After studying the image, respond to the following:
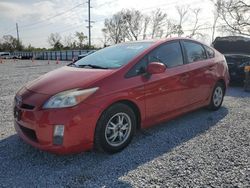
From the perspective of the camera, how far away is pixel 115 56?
13.8 feet

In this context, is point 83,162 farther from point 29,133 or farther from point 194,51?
point 194,51

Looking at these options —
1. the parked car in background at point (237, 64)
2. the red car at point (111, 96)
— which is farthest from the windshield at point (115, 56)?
the parked car in background at point (237, 64)

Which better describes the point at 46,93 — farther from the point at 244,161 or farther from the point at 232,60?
the point at 232,60

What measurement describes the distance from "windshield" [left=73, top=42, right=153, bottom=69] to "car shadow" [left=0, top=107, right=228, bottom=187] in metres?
1.24

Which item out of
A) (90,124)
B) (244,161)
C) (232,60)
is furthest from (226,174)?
(232,60)

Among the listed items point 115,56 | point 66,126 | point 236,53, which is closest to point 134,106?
point 115,56

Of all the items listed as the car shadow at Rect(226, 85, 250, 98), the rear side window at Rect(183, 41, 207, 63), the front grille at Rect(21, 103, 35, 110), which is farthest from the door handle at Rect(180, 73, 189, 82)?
the car shadow at Rect(226, 85, 250, 98)

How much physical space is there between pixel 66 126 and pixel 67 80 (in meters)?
0.75

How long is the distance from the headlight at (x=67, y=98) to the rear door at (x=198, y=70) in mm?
2125

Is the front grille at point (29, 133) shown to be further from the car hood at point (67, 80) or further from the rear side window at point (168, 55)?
the rear side window at point (168, 55)

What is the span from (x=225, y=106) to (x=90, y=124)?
396cm

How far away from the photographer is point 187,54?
15.5 feet

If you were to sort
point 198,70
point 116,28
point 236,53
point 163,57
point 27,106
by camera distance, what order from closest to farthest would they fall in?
point 27,106, point 163,57, point 198,70, point 236,53, point 116,28

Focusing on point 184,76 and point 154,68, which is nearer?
point 154,68
